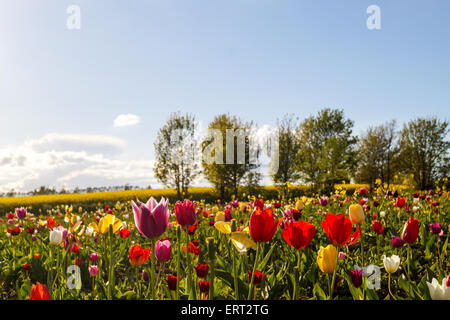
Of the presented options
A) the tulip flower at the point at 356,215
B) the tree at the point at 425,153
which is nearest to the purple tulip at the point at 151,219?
the tulip flower at the point at 356,215

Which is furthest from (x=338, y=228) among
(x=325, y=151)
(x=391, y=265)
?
(x=325, y=151)

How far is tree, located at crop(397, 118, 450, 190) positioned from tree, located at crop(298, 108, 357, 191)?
524cm

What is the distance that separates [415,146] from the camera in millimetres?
29656

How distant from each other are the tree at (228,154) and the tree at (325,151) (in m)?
4.53

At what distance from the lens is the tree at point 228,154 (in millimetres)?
23609

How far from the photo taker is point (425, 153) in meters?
29.4

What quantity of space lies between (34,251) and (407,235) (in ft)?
13.3

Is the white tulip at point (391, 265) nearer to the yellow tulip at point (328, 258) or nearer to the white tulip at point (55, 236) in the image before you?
the yellow tulip at point (328, 258)

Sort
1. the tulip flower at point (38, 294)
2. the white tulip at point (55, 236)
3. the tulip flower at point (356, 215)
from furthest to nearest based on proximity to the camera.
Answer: the white tulip at point (55, 236) < the tulip flower at point (356, 215) < the tulip flower at point (38, 294)

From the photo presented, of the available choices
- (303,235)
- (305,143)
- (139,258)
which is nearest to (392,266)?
(303,235)

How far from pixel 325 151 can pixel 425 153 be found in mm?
10527

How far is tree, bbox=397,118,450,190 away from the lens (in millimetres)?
28891

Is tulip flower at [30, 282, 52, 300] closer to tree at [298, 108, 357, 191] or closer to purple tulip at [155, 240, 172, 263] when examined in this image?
purple tulip at [155, 240, 172, 263]
